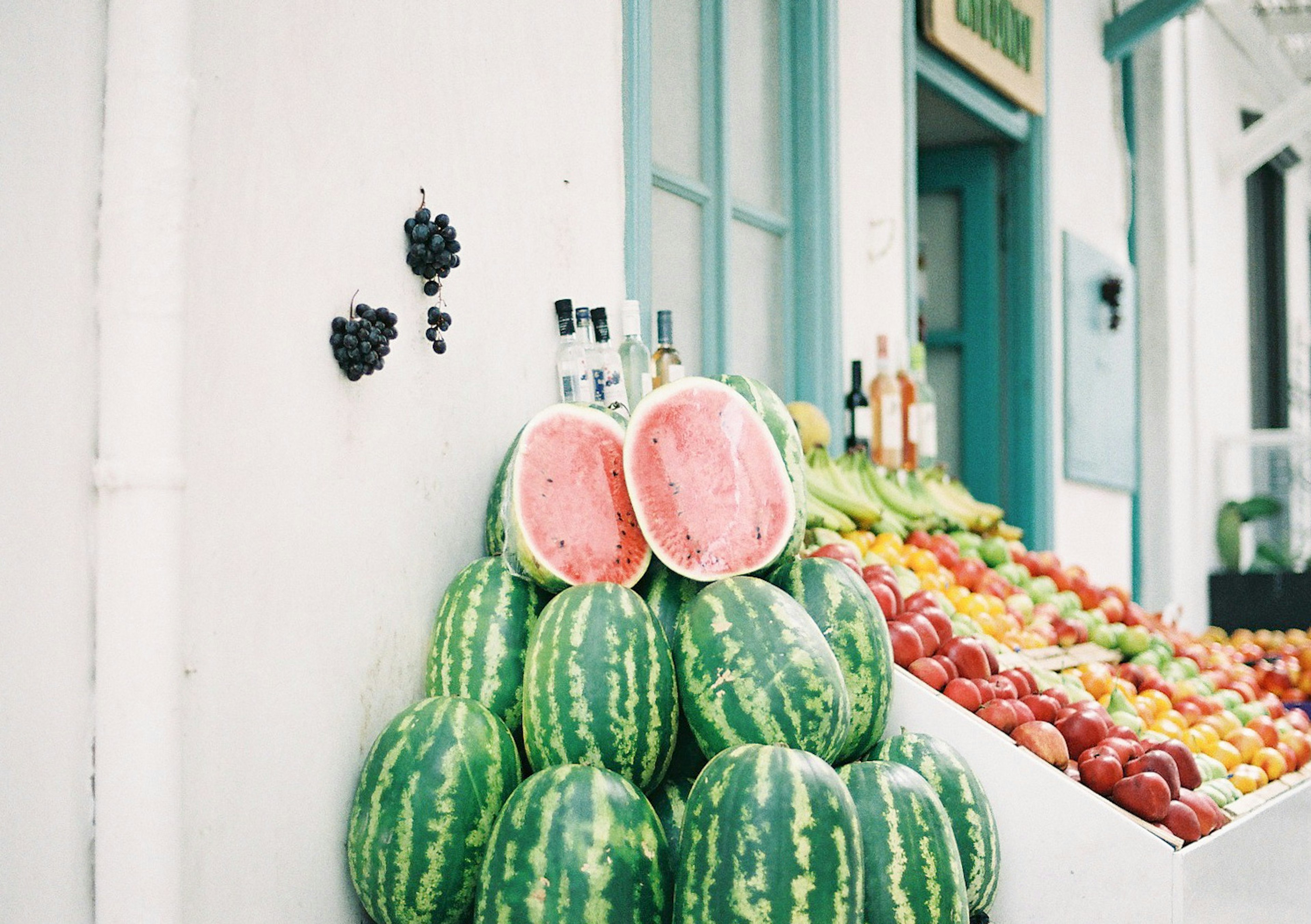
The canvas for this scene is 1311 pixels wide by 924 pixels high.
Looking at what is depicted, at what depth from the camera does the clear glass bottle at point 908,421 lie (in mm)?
4324

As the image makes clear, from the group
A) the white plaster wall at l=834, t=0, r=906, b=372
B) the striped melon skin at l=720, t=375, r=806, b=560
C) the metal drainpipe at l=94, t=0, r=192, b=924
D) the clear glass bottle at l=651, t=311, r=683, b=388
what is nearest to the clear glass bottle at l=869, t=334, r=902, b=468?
the white plaster wall at l=834, t=0, r=906, b=372

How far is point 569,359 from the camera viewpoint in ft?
8.74

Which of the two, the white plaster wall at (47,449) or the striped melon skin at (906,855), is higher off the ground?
the white plaster wall at (47,449)

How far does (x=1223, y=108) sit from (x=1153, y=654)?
7.44 meters

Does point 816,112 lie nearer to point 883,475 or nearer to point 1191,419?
point 883,475

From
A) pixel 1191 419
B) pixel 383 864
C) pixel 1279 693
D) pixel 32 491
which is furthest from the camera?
pixel 1191 419

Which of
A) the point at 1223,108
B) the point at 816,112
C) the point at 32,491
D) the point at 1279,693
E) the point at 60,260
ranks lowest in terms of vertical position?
the point at 1279,693

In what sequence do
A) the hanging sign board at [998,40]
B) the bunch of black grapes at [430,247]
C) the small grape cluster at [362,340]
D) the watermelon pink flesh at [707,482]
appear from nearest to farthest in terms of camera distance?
the small grape cluster at [362,340] < the watermelon pink flesh at [707,482] < the bunch of black grapes at [430,247] < the hanging sign board at [998,40]

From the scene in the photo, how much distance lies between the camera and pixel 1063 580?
3.94m

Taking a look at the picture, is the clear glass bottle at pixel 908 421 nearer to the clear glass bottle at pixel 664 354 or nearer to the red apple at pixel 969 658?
the clear glass bottle at pixel 664 354

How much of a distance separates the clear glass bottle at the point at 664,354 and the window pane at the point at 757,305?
0.62 m

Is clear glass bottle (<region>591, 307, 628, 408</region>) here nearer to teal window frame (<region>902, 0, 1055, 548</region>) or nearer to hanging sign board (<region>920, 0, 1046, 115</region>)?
hanging sign board (<region>920, 0, 1046, 115</region>)

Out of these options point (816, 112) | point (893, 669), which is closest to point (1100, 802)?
point (893, 669)

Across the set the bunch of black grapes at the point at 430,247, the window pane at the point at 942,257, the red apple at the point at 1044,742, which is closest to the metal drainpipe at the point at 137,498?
the bunch of black grapes at the point at 430,247
